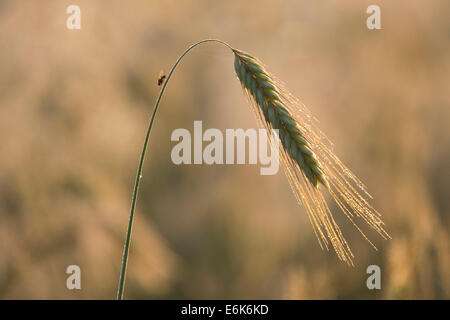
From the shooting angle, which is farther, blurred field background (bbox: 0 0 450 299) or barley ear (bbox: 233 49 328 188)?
blurred field background (bbox: 0 0 450 299)

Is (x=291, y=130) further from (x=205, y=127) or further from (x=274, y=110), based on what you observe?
(x=205, y=127)

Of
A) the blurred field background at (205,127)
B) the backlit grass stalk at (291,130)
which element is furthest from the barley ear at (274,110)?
the blurred field background at (205,127)

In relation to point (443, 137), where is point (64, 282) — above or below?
below

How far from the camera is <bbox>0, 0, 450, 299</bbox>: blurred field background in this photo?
2.86m

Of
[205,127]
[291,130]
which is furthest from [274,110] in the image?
[205,127]

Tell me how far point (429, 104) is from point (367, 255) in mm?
1466

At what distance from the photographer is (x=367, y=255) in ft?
9.84

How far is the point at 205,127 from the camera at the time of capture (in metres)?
3.89

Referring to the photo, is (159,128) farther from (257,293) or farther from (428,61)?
(428,61)

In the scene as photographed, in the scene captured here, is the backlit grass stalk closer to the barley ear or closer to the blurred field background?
the barley ear

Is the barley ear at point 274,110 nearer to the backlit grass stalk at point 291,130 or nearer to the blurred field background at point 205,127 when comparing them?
the backlit grass stalk at point 291,130

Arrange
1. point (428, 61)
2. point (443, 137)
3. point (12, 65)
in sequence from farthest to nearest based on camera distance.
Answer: point (428, 61) → point (443, 137) → point (12, 65)

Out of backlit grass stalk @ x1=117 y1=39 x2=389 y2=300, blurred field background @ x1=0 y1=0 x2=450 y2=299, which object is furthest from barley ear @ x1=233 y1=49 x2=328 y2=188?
blurred field background @ x1=0 y1=0 x2=450 y2=299

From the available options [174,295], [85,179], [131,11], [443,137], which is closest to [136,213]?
[85,179]
